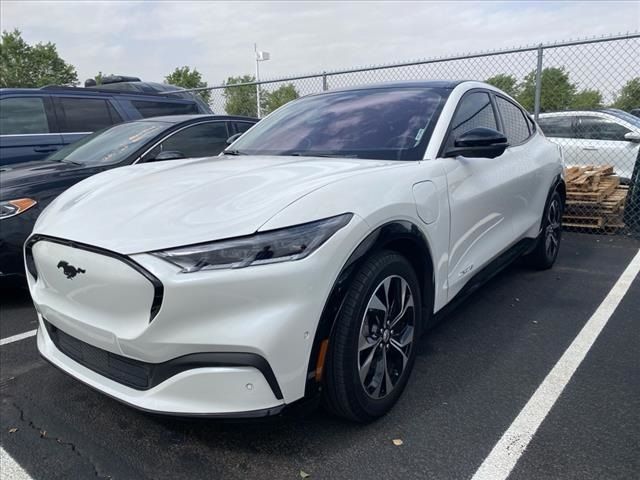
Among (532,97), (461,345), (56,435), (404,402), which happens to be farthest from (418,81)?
(532,97)

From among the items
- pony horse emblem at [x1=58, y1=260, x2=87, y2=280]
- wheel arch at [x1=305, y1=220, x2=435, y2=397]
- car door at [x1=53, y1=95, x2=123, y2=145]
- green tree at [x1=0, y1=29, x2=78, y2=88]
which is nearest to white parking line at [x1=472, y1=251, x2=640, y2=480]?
wheel arch at [x1=305, y1=220, x2=435, y2=397]

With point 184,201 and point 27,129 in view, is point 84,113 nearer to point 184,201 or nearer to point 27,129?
point 27,129

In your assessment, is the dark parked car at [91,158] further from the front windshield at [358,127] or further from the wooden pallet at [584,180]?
the wooden pallet at [584,180]

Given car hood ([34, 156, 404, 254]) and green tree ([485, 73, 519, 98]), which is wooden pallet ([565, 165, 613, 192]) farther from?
car hood ([34, 156, 404, 254])

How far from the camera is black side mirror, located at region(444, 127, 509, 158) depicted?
2.74 m

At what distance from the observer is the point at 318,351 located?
190cm

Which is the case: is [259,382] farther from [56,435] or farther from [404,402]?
[56,435]

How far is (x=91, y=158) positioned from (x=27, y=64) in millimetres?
44930

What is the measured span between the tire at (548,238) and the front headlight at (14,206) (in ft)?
13.5

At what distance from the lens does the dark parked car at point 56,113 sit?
228 inches

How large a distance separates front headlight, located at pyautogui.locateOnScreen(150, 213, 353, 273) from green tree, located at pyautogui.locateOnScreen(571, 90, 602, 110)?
632 centimetres

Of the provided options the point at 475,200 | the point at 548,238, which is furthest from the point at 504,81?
the point at 475,200

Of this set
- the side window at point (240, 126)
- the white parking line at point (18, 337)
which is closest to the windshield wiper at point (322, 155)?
the white parking line at point (18, 337)

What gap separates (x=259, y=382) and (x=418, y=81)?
2359 millimetres
